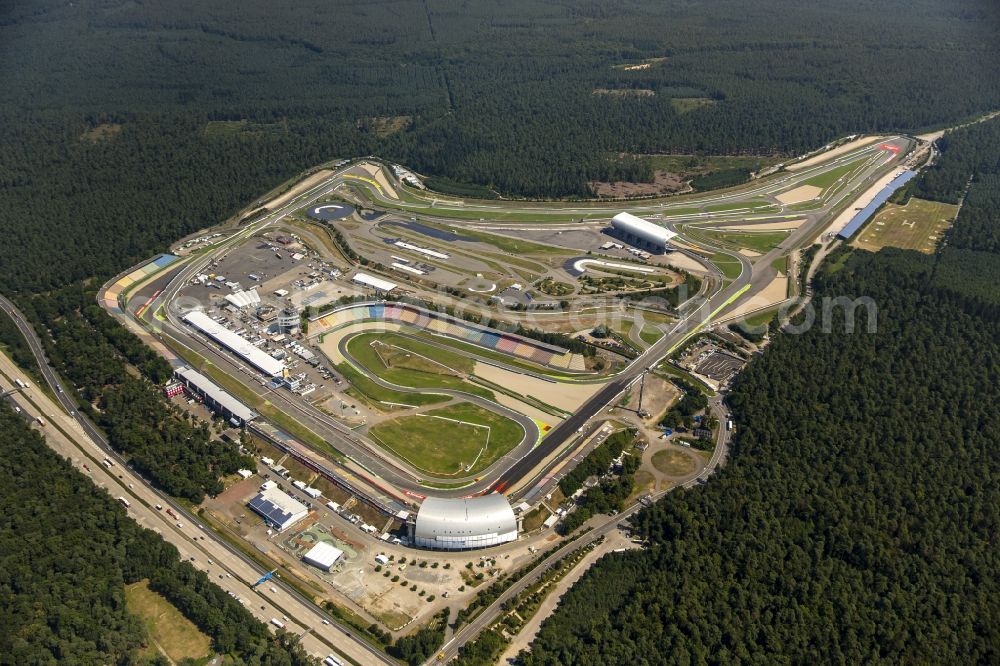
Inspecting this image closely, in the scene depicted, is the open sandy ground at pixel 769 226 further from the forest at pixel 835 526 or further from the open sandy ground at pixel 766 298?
the forest at pixel 835 526

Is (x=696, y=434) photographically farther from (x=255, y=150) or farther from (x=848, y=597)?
(x=255, y=150)

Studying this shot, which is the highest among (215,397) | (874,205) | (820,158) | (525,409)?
(820,158)

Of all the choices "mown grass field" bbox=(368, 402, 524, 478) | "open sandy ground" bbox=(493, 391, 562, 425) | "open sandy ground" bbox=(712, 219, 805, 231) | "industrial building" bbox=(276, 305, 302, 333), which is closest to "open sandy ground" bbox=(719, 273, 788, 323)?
"open sandy ground" bbox=(712, 219, 805, 231)

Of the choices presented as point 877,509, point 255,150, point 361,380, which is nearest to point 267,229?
point 255,150

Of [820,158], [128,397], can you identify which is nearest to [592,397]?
[128,397]

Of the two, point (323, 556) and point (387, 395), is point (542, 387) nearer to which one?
point (387, 395)

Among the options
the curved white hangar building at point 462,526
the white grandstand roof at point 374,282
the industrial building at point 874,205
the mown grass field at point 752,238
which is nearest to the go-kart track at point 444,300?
the mown grass field at point 752,238
